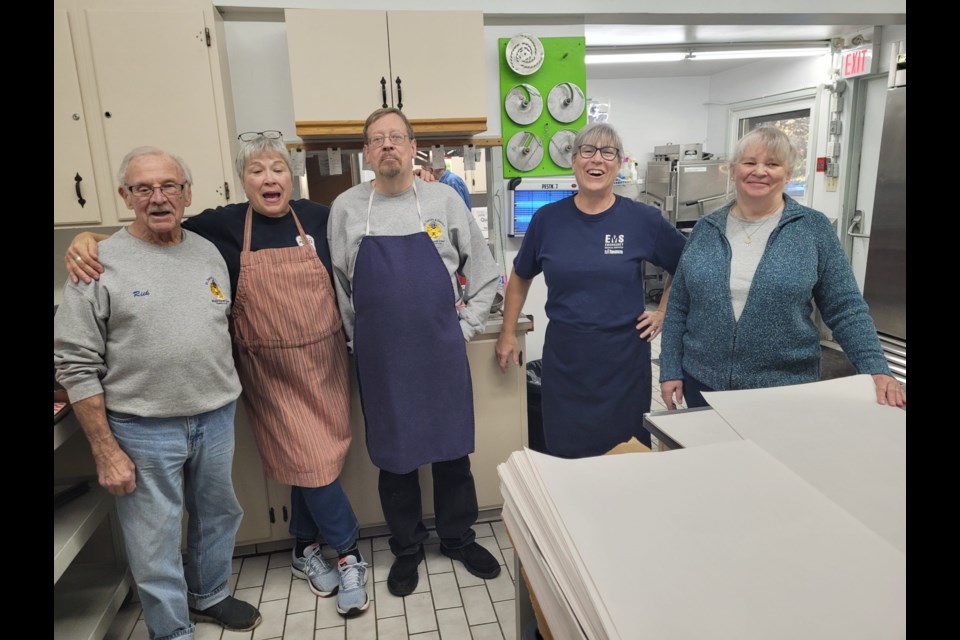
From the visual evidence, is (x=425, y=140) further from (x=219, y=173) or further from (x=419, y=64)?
(x=219, y=173)

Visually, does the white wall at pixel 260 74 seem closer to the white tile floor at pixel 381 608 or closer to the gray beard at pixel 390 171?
the gray beard at pixel 390 171

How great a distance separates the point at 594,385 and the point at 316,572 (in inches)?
47.7

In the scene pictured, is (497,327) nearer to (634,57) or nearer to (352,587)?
(352,587)

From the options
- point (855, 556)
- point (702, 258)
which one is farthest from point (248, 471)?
point (855, 556)

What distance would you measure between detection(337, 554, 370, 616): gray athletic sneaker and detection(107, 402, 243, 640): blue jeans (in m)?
0.40

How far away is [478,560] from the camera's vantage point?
2182 millimetres

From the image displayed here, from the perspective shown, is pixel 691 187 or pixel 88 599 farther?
pixel 691 187

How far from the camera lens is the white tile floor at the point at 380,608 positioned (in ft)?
6.30

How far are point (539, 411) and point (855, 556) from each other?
2.15 m

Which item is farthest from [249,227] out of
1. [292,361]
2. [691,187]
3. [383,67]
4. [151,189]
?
[691,187]

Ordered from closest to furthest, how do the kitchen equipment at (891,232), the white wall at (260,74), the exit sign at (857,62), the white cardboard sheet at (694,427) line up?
the white cardboard sheet at (694,427), the white wall at (260,74), the kitchen equipment at (891,232), the exit sign at (857,62)

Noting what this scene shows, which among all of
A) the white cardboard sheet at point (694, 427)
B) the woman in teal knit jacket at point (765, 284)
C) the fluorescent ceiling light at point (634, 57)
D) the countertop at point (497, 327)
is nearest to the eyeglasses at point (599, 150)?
the woman in teal knit jacket at point (765, 284)

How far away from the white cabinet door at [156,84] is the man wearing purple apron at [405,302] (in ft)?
2.99

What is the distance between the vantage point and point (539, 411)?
2.74m
